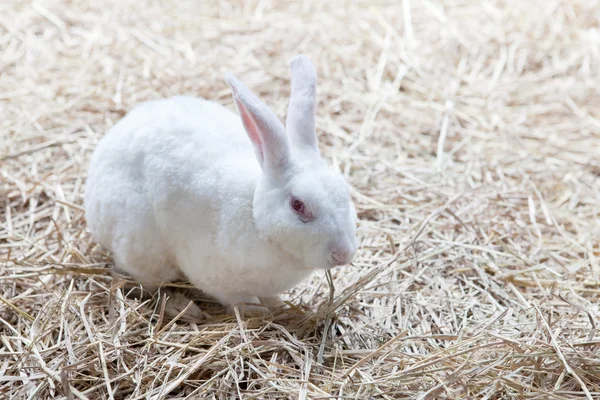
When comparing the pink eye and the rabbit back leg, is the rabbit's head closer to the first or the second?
the pink eye

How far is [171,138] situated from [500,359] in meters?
1.55

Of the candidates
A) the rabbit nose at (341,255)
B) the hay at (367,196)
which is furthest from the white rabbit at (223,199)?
the hay at (367,196)

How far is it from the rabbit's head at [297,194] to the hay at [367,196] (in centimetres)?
41

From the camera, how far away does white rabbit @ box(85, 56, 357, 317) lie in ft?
8.10

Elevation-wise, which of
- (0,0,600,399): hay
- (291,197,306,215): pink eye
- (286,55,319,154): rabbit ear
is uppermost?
(286,55,319,154): rabbit ear

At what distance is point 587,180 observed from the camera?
406 centimetres

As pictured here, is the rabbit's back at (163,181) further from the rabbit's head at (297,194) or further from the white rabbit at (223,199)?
the rabbit's head at (297,194)

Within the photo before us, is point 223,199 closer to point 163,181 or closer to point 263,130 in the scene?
point 163,181

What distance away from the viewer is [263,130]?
8.09 ft

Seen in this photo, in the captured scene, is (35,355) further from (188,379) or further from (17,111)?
(17,111)

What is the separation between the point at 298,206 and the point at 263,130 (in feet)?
1.00

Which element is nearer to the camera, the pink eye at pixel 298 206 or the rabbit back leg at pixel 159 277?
the pink eye at pixel 298 206

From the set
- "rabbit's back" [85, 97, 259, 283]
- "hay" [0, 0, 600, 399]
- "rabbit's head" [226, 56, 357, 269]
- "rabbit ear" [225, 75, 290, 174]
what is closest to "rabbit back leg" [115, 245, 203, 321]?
"rabbit's back" [85, 97, 259, 283]

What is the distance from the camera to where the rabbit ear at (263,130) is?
244cm
